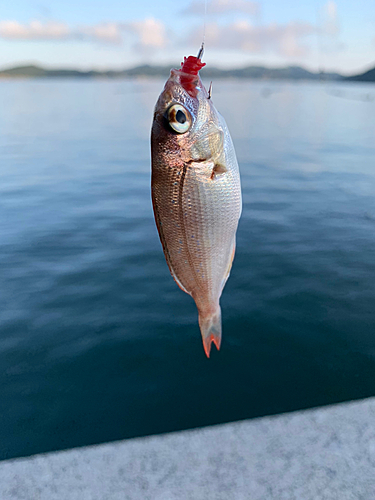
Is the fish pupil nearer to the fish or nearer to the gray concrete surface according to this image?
the fish

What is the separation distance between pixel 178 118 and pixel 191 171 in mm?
287

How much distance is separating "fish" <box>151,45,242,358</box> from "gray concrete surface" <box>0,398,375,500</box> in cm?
217

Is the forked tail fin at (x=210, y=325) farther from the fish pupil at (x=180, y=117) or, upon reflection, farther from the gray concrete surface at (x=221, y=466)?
the gray concrete surface at (x=221, y=466)

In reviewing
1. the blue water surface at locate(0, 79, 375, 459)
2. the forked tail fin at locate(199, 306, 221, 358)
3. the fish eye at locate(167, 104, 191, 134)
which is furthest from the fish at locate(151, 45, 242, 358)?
the blue water surface at locate(0, 79, 375, 459)

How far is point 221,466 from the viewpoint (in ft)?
11.5

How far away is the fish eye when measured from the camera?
2.08 metres

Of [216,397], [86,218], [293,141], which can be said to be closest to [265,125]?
[293,141]

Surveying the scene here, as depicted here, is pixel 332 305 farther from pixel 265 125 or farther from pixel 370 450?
pixel 265 125

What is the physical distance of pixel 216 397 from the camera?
5.00 m

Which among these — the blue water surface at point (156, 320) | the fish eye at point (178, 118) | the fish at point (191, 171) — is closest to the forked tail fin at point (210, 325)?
the fish at point (191, 171)

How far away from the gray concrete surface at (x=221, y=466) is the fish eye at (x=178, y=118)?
9.60 ft

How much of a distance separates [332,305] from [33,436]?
5179 millimetres

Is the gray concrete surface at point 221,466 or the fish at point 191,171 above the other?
the fish at point 191,171

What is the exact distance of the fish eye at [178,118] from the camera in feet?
6.82
